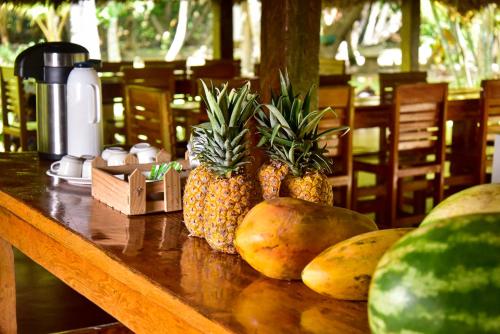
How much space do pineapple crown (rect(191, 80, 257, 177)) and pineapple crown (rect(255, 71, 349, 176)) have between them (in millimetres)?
44

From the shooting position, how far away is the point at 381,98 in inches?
244

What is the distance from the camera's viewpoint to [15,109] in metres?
6.36

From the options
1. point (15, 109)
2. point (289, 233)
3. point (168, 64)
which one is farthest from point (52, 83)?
point (168, 64)

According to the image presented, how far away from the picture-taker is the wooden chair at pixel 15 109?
6.21m

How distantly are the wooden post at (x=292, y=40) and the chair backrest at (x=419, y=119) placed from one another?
19.7 inches

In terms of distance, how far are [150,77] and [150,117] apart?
149cm

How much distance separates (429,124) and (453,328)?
4101mm

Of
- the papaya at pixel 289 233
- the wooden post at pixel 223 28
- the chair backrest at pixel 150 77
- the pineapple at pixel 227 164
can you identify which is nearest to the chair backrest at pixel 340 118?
the chair backrest at pixel 150 77

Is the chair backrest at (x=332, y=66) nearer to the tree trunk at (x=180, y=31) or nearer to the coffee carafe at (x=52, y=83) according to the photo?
the coffee carafe at (x=52, y=83)

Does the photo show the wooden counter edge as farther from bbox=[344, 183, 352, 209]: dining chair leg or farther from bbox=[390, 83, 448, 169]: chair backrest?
bbox=[390, 83, 448, 169]: chair backrest

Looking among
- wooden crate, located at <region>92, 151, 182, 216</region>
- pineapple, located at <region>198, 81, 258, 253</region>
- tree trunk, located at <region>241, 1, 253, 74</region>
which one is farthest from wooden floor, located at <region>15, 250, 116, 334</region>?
tree trunk, located at <region>241, 1, 253, 74</region>

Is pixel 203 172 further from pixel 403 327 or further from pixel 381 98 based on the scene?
pixel 381 98

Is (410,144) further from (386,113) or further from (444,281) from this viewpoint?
(444,281)

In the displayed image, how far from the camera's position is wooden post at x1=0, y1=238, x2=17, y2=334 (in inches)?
99.0
